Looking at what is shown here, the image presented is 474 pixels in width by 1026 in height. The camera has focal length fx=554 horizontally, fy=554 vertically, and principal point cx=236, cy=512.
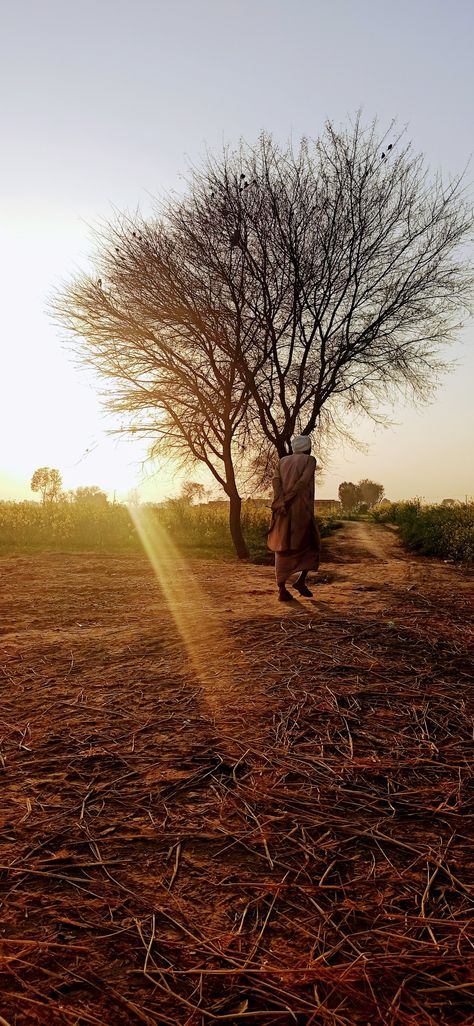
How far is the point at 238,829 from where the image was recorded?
7.39 feet

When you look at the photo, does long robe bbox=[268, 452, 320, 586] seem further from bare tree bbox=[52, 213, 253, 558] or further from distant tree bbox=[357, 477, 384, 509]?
distant tree bbox=[357, 477, 384, 509]

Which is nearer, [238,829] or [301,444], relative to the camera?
[238,829]

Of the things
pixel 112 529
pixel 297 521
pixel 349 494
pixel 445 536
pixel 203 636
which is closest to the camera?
pixel 203 636

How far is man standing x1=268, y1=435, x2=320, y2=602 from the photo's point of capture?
7480 millimetres

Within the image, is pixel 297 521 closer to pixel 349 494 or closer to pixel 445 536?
pixel 445 536

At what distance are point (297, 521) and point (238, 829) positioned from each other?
546 cm

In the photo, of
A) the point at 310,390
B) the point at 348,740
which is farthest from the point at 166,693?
the point at 310,390

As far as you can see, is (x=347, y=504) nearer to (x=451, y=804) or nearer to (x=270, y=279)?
(x=270, y=279)

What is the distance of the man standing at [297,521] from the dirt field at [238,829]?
235 centimetres

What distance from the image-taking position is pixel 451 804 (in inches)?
97.7

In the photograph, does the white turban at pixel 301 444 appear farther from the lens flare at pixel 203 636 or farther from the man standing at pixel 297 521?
the lens flare at pixel 203 636

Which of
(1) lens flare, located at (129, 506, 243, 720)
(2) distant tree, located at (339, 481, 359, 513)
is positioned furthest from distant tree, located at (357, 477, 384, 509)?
(1) lens flare, located at (129, 506, 243, 720)

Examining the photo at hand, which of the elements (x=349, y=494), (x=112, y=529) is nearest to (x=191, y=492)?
(x=112, y=529)

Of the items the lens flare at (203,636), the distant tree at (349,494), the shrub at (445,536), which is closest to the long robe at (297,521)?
the lens flare at (203,636)
